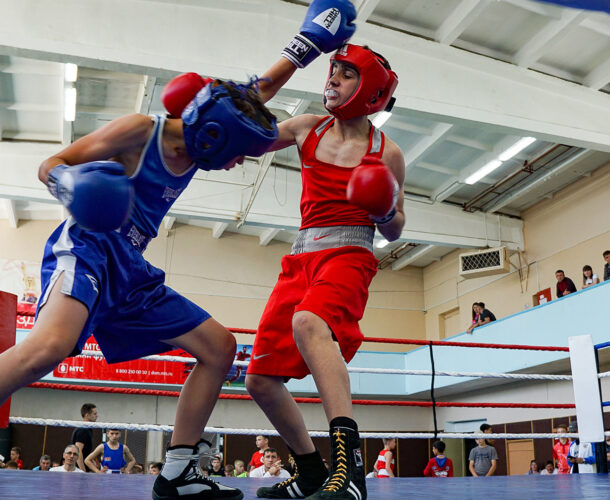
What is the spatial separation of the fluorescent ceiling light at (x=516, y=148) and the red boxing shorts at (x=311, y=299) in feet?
24.1

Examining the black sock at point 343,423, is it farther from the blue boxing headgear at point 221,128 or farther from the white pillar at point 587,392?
the white pillar at point 587,392

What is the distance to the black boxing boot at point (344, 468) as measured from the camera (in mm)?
1334

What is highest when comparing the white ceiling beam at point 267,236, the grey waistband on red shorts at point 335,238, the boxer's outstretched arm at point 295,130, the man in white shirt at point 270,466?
the white ceiling beam at point 267,236

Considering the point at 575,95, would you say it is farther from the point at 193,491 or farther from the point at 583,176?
the point at 193,491

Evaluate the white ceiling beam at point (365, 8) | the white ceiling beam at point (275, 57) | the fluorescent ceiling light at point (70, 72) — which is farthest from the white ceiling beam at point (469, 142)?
the fluorescent ceiling light at point (70, 72)

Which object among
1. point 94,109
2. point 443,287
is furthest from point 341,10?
point 443,287

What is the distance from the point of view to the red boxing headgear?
1.83 metres

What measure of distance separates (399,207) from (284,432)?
69 centimetres

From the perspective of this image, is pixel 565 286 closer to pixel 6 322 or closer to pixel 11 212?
pixel 6 322

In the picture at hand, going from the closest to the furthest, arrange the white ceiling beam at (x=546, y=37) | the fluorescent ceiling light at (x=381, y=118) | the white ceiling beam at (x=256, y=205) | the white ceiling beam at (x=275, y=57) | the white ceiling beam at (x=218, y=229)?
the white ceiling beam at (x=275, y=57)
the white ceiling beam at (x=546, y=37)
the fluorescent ceiling light at (x=381, y=118)
the white ceiling beam at (x=256, y=205)
the white ceiling beam at (x=218, y=229)

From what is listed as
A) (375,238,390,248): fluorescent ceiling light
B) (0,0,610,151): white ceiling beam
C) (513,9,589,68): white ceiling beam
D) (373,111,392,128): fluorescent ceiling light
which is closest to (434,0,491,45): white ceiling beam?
(0,0,610,151): white ceiling beam

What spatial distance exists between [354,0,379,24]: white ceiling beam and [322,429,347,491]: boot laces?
16.5 ft

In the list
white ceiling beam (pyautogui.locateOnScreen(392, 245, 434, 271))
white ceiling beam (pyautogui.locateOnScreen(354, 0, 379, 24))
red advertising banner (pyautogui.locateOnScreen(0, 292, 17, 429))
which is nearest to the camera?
red advertising banner (pyautogui.locateOnScreen(0, 292, 17, 429))

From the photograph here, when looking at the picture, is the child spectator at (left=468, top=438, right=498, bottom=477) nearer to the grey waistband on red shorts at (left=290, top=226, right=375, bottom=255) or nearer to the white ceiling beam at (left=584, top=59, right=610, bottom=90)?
the white ceiling beam at (left=584, top=59, right=610, bottom=90)
